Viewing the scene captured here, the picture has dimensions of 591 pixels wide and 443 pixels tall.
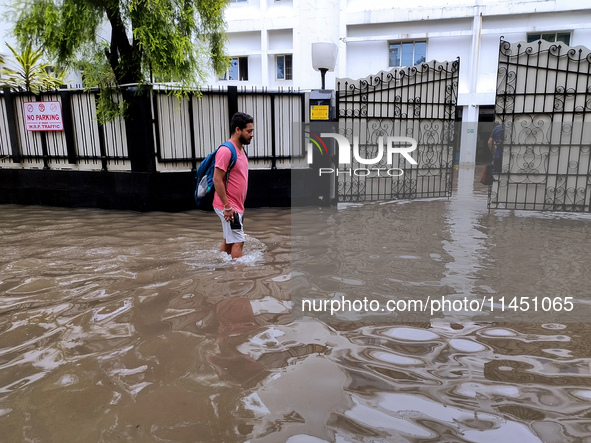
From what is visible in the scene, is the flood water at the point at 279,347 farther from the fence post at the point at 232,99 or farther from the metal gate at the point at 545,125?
the fence post at the point at 232,99

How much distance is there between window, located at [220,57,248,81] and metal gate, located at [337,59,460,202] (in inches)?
486

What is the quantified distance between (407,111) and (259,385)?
6896mm

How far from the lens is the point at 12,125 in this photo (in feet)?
29.0

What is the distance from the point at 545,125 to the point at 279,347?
6.37 meters

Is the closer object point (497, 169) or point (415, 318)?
point (415, 318)

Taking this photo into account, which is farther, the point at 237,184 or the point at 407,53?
the point at 407,53

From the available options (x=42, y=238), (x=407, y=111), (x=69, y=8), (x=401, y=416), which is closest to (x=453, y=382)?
(x=401, y=416)

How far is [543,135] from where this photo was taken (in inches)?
287

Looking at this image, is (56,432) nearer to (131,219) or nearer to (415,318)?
(415,318)

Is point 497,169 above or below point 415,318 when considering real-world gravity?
above

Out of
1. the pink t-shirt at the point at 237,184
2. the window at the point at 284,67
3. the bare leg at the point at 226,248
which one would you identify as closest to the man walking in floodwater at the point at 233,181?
the pink t-shirt at the point at 237,184

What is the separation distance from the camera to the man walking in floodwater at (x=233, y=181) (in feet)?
14.9

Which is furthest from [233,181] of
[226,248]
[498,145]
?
[498,145]

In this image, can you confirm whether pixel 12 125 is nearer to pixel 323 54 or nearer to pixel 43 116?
pixel 43 116
